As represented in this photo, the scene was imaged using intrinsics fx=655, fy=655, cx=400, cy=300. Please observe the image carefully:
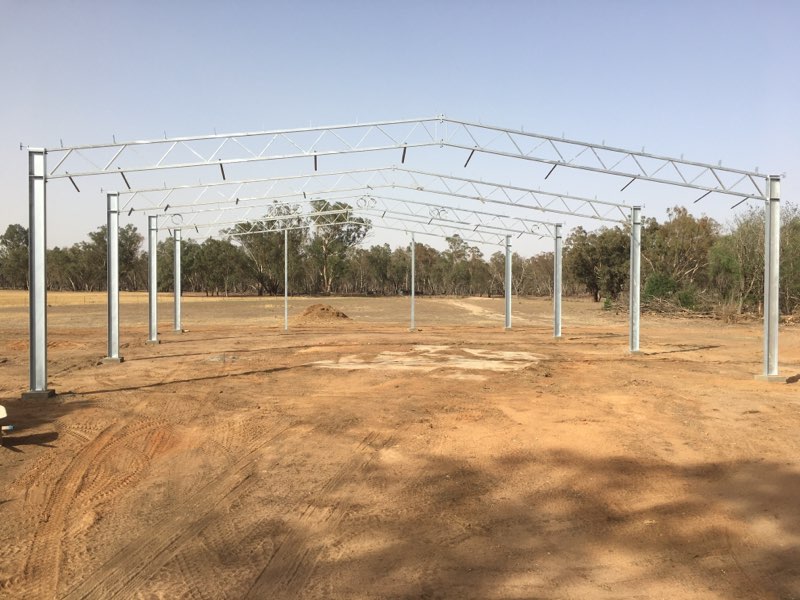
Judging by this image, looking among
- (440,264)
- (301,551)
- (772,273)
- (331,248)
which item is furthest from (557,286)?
(440,264)

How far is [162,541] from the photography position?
5164 millimetres

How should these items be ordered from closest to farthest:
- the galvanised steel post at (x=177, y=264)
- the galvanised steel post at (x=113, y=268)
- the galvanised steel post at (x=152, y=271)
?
the galvanised steel post at (x=113, y=268), the galvanised steel post at (x=152, y=271), the galvanised steel post at (x=177, y=264)

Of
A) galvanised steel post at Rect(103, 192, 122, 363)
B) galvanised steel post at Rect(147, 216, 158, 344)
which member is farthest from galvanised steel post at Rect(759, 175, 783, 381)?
galvanised steel post at Rect(147, 216, 158, 344)

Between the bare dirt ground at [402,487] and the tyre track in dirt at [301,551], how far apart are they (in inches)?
0.9

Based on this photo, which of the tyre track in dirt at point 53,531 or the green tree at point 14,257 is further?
the green tree at point 14,257

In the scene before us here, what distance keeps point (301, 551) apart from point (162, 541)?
45.0 inches

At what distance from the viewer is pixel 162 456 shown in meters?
7.67

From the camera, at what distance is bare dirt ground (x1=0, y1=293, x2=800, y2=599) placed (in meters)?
4.57

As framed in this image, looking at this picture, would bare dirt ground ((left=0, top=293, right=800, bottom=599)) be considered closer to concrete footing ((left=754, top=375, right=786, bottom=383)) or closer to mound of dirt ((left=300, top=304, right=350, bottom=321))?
concrete footing ((left=754, top=375, right=786, bottom=383))

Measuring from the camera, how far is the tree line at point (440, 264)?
3825 centimetres

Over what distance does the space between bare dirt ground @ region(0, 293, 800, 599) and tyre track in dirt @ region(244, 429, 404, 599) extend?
2cm

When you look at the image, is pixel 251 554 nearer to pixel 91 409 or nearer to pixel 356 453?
pixel 356 453

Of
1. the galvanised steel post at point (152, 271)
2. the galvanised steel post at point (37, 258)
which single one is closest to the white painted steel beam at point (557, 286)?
the galvanised steel post at point (152, 271)

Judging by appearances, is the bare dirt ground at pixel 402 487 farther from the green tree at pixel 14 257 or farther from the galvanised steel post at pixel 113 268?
the green tree at pixel 14 257
